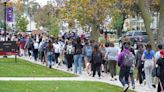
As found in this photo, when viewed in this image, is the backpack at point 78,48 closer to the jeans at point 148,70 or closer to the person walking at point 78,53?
the person walking at point 78,53

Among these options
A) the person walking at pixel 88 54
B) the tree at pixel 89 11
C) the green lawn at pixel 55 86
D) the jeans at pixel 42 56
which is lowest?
the jeans at pixel 42 56

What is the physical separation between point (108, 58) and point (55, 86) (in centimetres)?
422

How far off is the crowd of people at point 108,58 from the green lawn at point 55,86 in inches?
37.3

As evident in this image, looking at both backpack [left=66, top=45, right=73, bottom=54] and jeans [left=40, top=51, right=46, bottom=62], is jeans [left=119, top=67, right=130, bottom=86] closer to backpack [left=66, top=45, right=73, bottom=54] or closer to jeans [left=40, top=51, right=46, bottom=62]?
backpack [left=66, top=45, right=73, bottom=54]

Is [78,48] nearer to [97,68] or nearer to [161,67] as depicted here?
[97,68]

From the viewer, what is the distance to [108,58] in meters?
22.0

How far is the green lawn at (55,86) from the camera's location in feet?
56.6

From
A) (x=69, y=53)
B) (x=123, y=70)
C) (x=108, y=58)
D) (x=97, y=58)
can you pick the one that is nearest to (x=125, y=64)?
(x=123, y=70)

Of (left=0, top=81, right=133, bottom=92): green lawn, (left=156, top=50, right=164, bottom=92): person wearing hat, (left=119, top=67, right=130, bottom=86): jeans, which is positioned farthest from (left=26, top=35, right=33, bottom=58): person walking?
(left=156, top=50, right=164, bottom=92): person wearing hat

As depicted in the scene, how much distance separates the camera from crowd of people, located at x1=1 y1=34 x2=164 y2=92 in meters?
17.7

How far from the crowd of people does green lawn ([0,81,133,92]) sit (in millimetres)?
946

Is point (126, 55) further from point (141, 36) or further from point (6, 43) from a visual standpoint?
point (141, 36)

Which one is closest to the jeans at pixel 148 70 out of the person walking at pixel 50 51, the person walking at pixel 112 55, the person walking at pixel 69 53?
the person walking at pixel 112 55

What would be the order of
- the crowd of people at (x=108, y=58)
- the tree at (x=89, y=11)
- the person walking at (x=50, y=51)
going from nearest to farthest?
the crowd of people at (x=108, y=58) → the person walking at (x=50, y=51) → the tree at (x=89, y=11)
